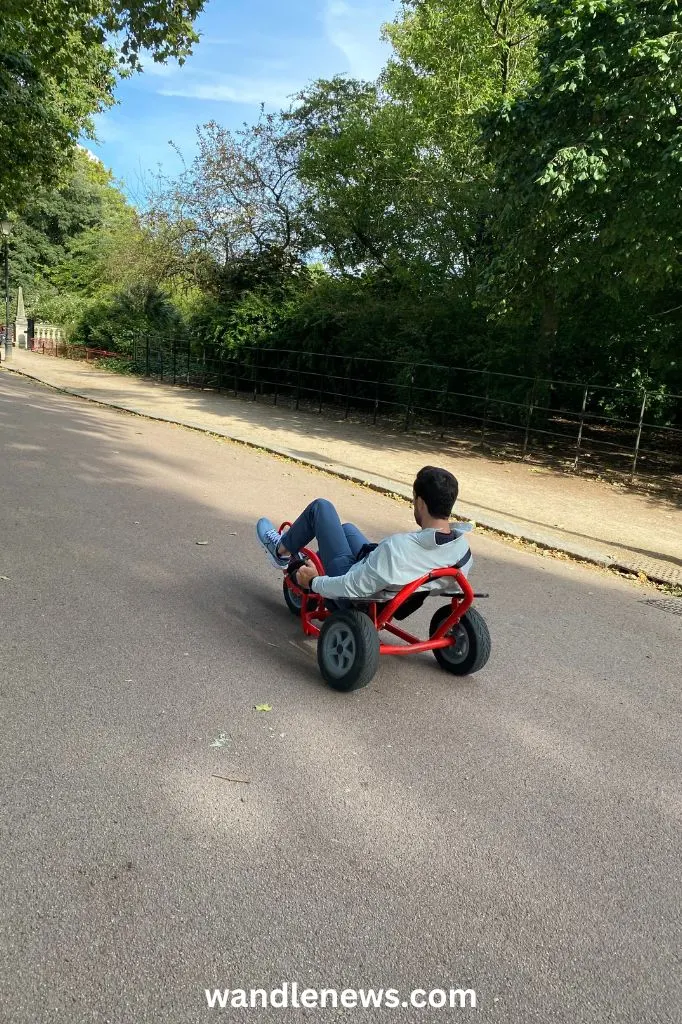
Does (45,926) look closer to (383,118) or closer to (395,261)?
(395,261)

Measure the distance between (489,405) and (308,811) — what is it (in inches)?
492

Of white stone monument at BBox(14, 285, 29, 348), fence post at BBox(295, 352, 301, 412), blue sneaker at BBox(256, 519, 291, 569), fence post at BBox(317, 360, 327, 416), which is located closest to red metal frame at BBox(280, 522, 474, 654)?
blue sneaker at BBox(256, 519, 291, 569)

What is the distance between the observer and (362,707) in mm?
3709

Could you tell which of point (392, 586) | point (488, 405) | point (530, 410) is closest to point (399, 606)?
point (392, 586)

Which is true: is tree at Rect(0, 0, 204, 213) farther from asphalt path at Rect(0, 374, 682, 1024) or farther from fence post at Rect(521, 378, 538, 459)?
asphalt path at Rect(0, 374, 682, 1024)

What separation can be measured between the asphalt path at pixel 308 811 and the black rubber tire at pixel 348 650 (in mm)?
126

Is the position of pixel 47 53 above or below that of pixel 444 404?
above

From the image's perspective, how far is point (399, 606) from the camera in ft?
13.0

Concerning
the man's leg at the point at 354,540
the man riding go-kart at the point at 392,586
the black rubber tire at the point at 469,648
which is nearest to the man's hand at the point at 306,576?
the man riding go-kart at the point at 392,586

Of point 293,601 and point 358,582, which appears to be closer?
point 358,582

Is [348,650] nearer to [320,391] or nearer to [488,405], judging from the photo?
[488,405]

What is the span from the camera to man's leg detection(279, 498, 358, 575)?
4164 mm

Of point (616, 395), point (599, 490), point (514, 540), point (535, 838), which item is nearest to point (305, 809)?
point (535, 838)

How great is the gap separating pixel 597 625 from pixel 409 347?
1128 cm
